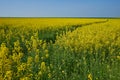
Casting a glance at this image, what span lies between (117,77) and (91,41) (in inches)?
169

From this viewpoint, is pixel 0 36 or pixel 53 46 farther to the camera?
pixel 0 36

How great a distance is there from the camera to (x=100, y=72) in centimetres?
682

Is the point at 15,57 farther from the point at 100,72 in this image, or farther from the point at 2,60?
the point at 100,72

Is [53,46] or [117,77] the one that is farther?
[53,46]

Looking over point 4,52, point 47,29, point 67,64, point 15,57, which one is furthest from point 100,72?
point 47,29

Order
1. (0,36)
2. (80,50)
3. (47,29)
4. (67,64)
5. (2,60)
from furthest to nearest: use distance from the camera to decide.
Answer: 1. (47,29)
2. (0,36)
3. (80,50)
4. (67,64)
5. (2,60)

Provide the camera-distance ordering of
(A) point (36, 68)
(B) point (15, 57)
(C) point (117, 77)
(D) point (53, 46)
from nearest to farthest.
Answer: (B) point (15, 57) < (C) point (117, 77) < (A) point (36, 68) < (D) point (53, 46)

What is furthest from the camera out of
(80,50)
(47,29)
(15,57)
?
(47,29)

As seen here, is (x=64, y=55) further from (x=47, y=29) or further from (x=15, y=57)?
(x=47, y=29)

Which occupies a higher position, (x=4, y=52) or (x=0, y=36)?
(x=4, y=52)

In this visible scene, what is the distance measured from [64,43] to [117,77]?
4.36m

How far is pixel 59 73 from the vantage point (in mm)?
6746

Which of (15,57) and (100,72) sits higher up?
(15,57)

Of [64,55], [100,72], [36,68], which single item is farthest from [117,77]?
[64,55]
